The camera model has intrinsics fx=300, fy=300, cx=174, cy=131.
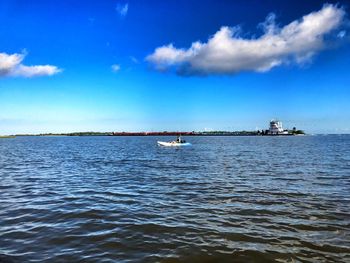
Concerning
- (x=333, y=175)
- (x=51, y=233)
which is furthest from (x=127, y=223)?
(x=333, y=175)

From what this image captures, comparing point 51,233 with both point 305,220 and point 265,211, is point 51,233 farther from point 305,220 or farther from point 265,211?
point 305,220

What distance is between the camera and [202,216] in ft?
42.8

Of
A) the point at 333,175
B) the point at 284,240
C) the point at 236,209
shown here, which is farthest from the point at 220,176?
the point at 284,240

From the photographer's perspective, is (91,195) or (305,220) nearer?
(305,220)

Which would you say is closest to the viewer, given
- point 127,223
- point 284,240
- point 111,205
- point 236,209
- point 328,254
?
point 328,254

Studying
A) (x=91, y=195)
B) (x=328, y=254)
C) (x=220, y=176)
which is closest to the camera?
(x=328, y=254)

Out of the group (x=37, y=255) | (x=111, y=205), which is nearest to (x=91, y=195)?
(x=111, y=205)

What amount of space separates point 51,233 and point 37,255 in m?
2.13

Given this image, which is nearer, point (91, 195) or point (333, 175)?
point (91, 195)

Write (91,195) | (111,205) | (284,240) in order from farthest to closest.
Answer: (91,195), (111,205), (284,240)

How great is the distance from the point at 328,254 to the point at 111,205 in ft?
32.9

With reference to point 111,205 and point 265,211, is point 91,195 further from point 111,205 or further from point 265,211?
point 265,211

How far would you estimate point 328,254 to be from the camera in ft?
29.0

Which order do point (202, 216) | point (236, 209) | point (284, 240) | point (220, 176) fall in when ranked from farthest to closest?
point (220, 176), point (236, 209), point (202, 216), point (284, 240)
